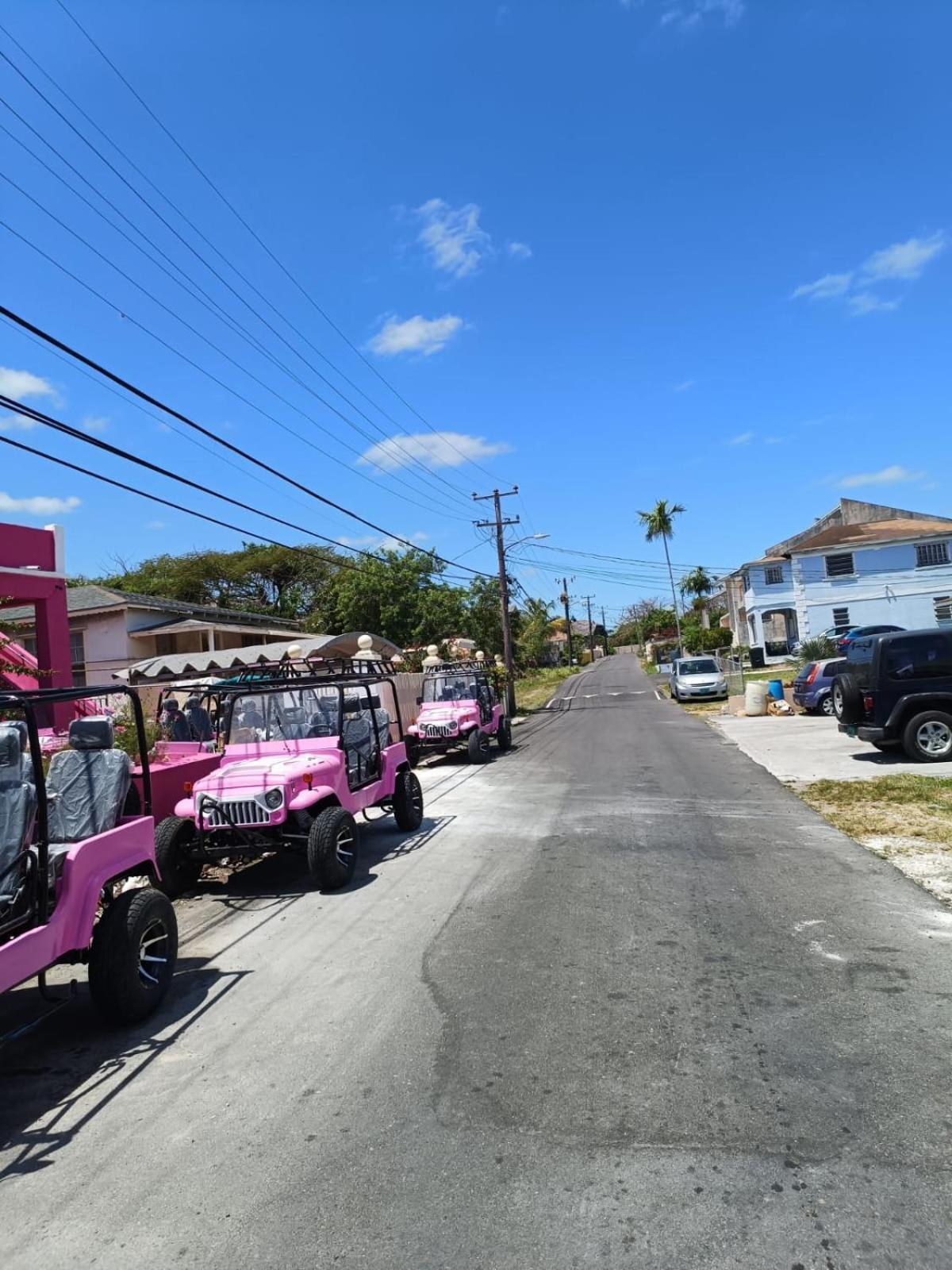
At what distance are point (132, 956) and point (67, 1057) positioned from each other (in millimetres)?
576

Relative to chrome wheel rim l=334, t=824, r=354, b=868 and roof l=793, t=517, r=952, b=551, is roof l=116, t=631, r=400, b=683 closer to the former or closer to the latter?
chrome wheel rim l=334, t=824, r=354, b=868

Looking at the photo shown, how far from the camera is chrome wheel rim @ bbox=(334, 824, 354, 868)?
7.71 m

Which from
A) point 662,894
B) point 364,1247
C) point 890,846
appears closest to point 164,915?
point 364,1247

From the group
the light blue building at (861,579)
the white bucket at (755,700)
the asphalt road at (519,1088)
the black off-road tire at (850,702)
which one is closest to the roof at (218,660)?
the white bucket at (755,700)

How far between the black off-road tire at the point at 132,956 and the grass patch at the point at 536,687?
107 ft

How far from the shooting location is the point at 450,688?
1962 cm

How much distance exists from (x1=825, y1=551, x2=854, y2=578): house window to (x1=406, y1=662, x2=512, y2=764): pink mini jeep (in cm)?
2839

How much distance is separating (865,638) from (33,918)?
41.5 ft

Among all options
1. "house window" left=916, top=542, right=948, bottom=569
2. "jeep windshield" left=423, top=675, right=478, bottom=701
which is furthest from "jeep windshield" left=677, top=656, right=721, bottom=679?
"jeep windshield" left=423, top=675, right=478, bottom=701

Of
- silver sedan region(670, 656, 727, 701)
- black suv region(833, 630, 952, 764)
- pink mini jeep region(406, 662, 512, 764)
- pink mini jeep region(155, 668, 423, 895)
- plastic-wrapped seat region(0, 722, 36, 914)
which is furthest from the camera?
silver sedan region(670, 656, 727, 701)

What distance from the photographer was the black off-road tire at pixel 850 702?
13.0m

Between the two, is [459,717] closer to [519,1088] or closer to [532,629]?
[519,1088]

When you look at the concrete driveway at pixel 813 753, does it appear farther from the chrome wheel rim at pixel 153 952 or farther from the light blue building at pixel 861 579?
the light blue building at pixel 861 579

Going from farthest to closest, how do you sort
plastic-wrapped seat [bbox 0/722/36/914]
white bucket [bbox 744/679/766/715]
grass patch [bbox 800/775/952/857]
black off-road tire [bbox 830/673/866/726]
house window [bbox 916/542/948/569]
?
house window [bbox 916/542/948/569]
white bucket [bbox 744/679/766/715]
black off-road tire [bbox 830/673/866/726]
grass patch [bbox 800/775/952/857]
plastic-wrapped seat [bbox 0/722/36/914]
